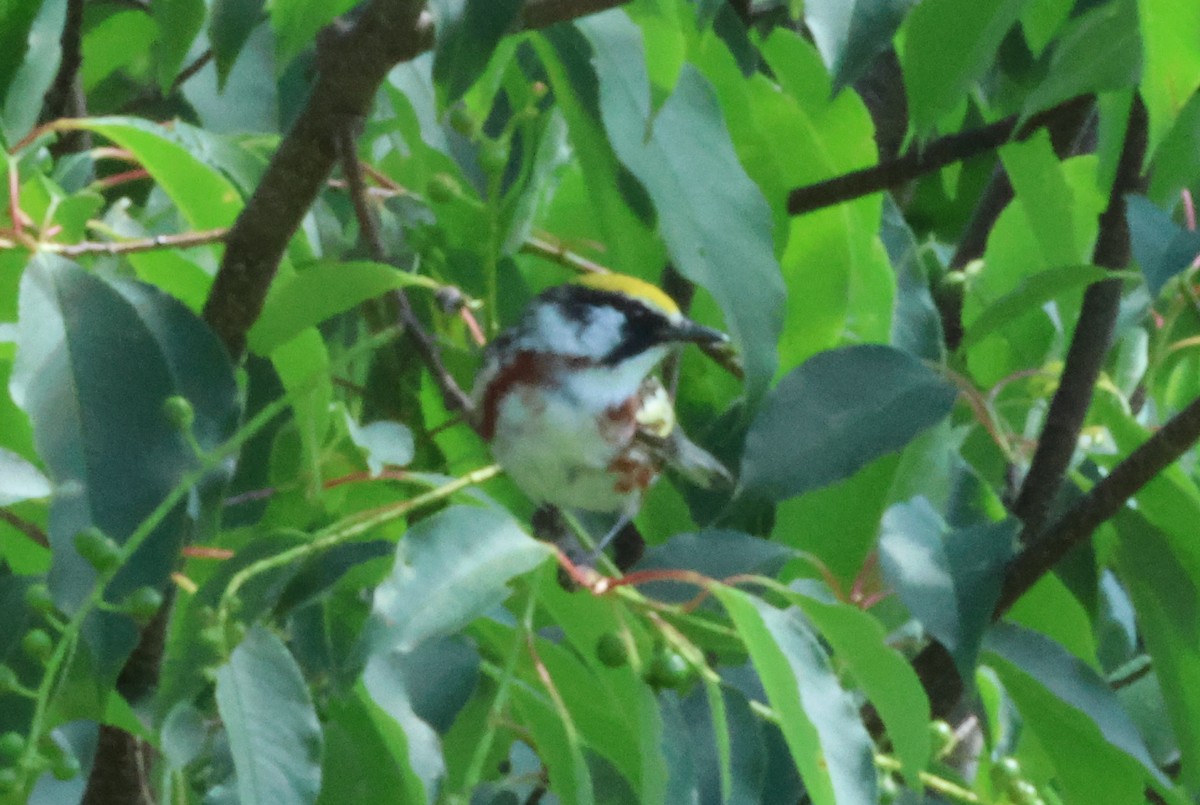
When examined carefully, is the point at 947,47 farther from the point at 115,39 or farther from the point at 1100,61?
the point at 115,39

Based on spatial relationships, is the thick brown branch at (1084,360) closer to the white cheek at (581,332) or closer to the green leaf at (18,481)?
the white cheek at (581,332)

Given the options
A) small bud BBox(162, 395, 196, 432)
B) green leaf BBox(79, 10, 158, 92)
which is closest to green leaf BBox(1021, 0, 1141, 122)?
small bud BBox(162, 395, 196, 432)

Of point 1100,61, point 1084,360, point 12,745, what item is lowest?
point 12,745

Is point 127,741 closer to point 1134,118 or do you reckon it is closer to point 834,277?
point 834,277

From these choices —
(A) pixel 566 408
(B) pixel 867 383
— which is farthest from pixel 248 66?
(B) pixel 867 383

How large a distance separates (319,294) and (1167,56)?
455mm

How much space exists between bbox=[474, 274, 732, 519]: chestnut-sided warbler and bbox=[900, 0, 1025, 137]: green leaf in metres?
0.32

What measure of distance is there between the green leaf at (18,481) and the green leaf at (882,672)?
0.41m

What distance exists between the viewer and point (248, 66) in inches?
51.3

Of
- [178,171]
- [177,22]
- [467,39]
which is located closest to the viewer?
[467,39]

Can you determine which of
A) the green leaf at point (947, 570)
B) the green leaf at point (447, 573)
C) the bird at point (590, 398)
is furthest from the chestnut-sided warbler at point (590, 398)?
the green leaf at point (447, 573)

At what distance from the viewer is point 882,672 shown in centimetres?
73

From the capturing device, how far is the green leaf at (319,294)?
2.65 ft

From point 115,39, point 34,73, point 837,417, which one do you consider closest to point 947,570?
point 837,417
